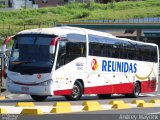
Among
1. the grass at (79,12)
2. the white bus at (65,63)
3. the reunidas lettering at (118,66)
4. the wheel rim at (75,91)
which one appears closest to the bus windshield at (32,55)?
the white bus at (65,63)

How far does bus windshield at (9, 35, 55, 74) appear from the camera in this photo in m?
24.1

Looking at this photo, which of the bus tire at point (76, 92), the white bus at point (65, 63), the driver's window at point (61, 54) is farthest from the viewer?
the bus tire at point (76, 92)

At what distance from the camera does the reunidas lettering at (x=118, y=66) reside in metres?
28.2

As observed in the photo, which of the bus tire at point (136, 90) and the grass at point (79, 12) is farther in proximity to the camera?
the grass at point (79, 12)

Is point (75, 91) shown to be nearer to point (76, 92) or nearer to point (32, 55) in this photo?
point (76, 92)

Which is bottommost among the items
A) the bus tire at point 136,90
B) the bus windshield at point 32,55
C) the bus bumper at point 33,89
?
the bus tire at point 136,90

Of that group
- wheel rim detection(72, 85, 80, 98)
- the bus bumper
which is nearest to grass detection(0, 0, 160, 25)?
wheel rim detection(72, 85, 80, 98)

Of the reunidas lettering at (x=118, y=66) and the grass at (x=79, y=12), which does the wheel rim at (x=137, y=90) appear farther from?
the grass at (x=79, y=12)

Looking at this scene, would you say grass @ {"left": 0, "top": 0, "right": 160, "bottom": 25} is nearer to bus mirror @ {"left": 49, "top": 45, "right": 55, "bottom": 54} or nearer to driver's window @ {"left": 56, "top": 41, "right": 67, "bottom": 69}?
A: driver's window @ {"left": 56, "top": 41, "right": 67, "bottom": 69}

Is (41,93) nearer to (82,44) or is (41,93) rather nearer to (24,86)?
(24,86)

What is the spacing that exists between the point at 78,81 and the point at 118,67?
4.16m

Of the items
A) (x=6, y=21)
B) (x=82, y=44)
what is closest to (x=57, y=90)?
(x=82, y=44)

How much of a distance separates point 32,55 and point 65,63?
4.73 feet

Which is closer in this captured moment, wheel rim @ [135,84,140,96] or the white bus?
the white bus
